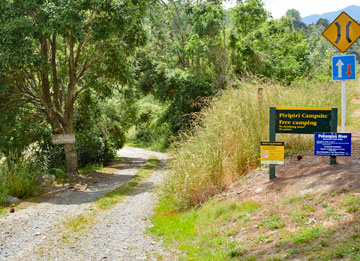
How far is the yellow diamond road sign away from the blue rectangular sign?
1904mm

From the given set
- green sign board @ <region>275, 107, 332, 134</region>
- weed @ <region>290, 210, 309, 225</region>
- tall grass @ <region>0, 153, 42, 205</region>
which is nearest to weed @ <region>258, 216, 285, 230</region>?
weed @ <region>290, 210, 309, 225</region>

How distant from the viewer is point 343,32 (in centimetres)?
775

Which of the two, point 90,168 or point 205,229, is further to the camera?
point 90,168

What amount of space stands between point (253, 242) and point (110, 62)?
1259 cm

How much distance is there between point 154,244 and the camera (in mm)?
6711

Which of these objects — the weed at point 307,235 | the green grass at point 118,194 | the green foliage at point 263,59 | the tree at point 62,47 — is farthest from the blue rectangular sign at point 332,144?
the green foliage at point 263,59

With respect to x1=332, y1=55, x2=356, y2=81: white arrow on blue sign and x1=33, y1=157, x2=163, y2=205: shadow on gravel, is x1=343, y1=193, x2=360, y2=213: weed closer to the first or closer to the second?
x1=332, y1=55, x2=356, y2=81: white arrow on blue sign

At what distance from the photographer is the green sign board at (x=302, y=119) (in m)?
7.20

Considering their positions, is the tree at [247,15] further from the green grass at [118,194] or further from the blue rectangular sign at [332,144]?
the blue rectangular sign at [332,144]

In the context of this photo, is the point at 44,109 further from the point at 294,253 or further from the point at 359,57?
the point at 359,57

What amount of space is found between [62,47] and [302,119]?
1275 cm

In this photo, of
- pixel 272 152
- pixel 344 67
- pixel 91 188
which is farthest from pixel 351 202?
pixel 91 188

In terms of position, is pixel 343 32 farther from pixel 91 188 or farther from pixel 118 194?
pixel 91 188

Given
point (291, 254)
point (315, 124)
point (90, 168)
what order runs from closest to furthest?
point (291, 254)
point (315, 124)
point (90, 168)
